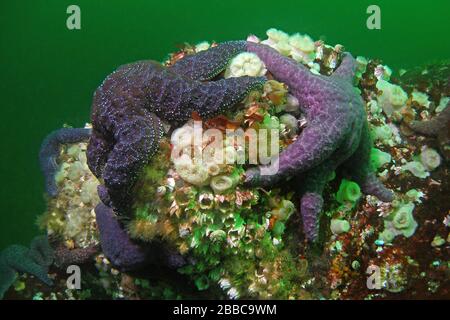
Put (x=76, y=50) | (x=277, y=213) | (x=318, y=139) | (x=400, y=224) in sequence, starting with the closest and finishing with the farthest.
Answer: (x=318, y=139)
(x=277, y=213)
(x=400, y=224)
(x=76, y=50)

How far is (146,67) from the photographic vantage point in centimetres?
460

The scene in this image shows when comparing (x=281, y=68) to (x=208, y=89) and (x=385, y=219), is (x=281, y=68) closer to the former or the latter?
(x=208, y=89)

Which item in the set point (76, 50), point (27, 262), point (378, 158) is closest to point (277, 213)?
point (378, 158)

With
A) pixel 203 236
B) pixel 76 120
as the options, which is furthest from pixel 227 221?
pixel 76 120

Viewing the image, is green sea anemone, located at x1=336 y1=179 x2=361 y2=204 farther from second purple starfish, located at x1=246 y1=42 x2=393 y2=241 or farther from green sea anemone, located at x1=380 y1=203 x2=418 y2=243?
green sea anemone, located at x1=380 y1=203 x2=418 y2=243

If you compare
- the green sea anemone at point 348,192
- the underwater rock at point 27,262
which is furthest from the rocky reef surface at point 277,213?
the underwater rock at point 27,262

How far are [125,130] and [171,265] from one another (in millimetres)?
2037

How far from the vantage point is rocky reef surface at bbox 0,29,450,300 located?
4.42 m

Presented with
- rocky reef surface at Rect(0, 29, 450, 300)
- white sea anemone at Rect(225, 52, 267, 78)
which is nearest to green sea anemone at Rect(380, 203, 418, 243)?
rocky reef surface at Rect(0, 29, 450, 300)

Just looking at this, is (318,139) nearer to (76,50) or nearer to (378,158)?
(378,158)

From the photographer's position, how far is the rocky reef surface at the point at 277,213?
14.5 ft

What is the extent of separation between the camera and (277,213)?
15.9 ft

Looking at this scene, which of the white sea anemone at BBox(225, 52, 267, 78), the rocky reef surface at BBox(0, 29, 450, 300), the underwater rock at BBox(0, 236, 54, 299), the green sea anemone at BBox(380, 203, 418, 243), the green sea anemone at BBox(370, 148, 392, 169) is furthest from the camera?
the underwater rock at BBox(0, 236, 54, 299)

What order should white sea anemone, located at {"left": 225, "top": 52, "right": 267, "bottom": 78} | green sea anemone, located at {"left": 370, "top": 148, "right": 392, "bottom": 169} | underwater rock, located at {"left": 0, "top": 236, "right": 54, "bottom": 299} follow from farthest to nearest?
underwater rock, located at {"left": 0, "top": 236, "right": 54, "bottom": 299}
green sea anemone, located at {"left": 370, "top": 148, "right": 392, "bottom": 169}
white sea anemone, located at {"left": 225, "top": 52, "right": 267, "bottom": 78}
